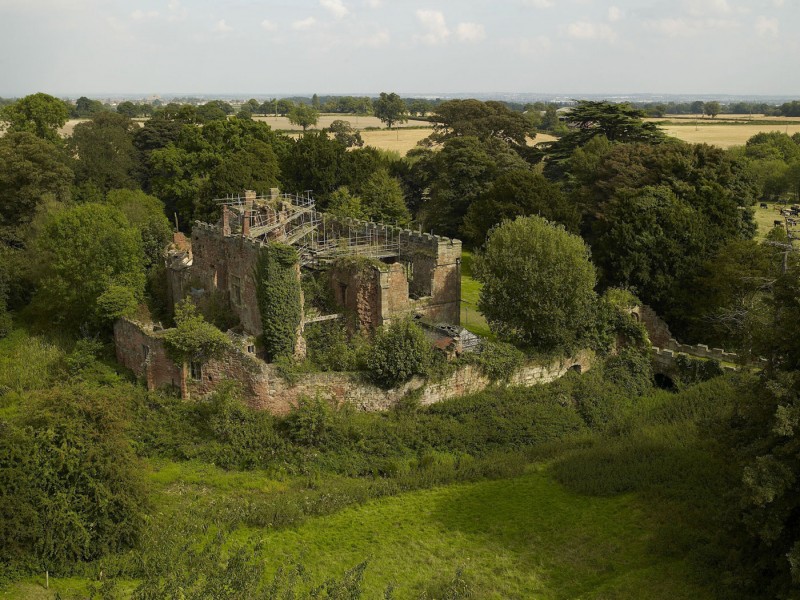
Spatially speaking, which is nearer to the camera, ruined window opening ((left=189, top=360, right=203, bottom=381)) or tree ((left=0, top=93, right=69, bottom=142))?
ruined window opening ((left=189, top=360, right=203, bottom=381))

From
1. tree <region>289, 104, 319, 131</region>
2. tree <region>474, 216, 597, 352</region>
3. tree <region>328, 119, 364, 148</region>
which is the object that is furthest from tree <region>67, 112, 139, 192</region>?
tree <region>289, 104, 319, 131</region>

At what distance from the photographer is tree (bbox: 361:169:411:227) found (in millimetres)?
42812

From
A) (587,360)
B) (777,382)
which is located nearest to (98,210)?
(587,360)

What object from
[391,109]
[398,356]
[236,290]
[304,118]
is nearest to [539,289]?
[398,356]

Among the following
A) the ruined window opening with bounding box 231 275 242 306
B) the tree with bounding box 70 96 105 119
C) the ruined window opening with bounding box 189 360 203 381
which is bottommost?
the ruined window opening with bounding box 189 360 203 381

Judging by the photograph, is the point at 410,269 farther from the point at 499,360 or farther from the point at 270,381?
the point at 270,381

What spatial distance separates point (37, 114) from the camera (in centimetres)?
5084

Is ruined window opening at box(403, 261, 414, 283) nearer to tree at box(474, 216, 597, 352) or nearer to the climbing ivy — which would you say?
tree at box(474, 216, 597, 352)

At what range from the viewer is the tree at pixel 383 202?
4281cm

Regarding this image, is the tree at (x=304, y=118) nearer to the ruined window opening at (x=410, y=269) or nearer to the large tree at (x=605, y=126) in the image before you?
the large tree at (x=605, y=126)

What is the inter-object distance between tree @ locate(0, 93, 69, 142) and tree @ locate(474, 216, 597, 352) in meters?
37.5

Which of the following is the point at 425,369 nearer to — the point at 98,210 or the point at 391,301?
the point at 391,301

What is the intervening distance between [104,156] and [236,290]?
2674cm

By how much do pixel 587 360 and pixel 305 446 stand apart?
11.2 meters
